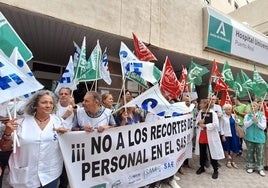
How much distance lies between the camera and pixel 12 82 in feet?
8.14

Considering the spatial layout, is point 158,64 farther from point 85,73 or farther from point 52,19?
point 85,73

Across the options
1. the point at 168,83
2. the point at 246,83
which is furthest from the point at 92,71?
the point at 246,83

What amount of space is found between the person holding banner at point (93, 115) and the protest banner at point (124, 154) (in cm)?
19

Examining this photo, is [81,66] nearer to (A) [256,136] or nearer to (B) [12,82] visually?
(B) [12,82]

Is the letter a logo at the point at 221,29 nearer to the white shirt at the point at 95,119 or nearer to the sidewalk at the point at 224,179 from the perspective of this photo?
the sidewalk at the point at 224,179

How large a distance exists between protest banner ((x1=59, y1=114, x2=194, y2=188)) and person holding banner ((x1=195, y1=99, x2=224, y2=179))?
1.07 meters

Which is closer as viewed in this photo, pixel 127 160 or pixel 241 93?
pixel 127 160

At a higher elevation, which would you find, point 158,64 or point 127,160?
point 158,64

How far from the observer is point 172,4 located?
9109mm

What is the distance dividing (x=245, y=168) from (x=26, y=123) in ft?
19.1

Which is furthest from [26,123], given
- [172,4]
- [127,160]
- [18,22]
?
[172,4]

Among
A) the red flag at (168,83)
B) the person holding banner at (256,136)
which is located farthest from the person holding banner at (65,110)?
the person holding banner at (256,136)

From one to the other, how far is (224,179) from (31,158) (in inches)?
176

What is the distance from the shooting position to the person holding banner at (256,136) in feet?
19.7
